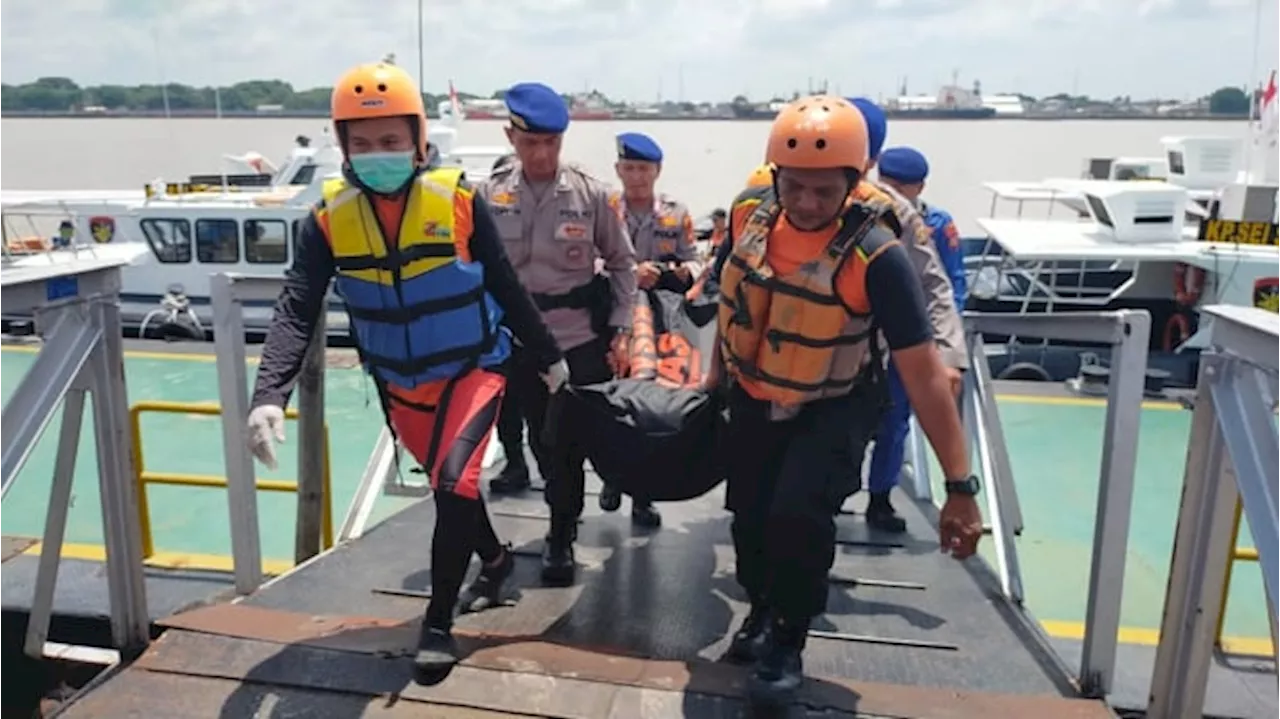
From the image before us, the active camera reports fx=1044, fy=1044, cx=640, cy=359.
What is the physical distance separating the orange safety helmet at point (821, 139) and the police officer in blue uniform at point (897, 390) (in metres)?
1.82

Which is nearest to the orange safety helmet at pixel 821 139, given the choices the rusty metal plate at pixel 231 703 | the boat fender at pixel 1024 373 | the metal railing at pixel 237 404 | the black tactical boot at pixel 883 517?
the rusty metal plate at pixel 231 703

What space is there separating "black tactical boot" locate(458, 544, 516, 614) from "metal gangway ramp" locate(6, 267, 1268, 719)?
5 centimetres

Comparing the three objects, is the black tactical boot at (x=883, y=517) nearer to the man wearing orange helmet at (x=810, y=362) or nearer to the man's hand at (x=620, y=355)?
the man's hand at (x=620, y=355)

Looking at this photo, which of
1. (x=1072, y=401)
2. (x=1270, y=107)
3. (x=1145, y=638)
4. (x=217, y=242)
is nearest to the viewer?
(x=1145, y=638)

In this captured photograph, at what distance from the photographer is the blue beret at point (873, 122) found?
3.46m

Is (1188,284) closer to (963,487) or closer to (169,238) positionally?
(963,487)

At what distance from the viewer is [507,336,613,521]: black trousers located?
3457 millimetres

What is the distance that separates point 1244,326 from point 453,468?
1.89 metres

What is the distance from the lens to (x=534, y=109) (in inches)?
132

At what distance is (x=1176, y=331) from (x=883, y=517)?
9000 millimetres

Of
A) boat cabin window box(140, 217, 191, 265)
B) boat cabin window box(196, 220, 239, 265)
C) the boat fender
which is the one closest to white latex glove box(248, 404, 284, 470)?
the boat fender

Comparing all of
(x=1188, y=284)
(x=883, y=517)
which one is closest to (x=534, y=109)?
(x=883, y=517)

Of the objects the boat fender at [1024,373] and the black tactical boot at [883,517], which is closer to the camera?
the black tactical boot at [883,517]

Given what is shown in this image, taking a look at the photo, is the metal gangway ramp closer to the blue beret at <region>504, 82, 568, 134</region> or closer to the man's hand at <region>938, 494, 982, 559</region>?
the man's hand at <region>938, 494, 982, 559</region>
